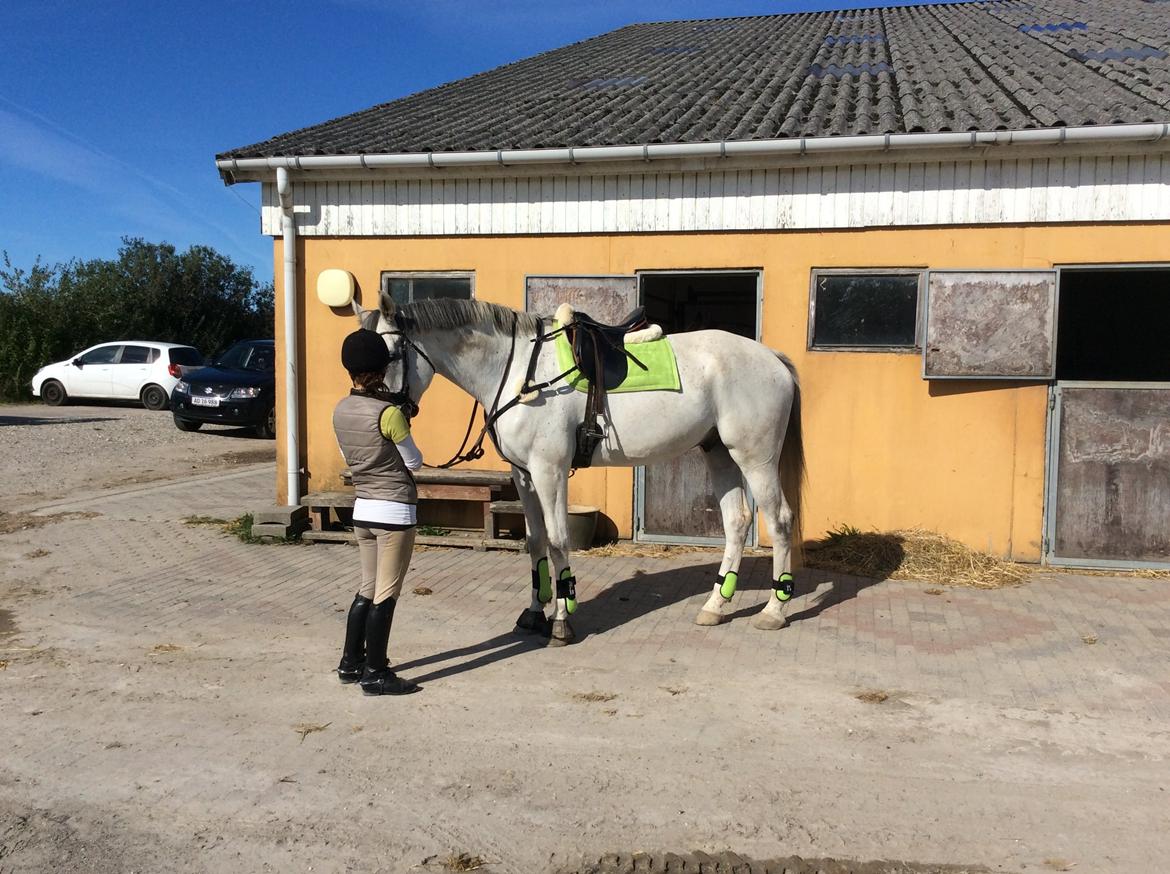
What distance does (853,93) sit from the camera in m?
8.23

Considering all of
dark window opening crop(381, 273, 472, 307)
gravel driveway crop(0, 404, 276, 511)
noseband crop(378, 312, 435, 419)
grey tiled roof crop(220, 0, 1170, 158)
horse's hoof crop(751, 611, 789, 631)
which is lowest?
horse's hoof crop(751, 611, 789, 631)

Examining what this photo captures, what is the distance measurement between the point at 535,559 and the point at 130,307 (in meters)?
31.3

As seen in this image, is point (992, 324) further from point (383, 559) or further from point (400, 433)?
point (383, 559)

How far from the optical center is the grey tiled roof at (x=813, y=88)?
7.05 meters

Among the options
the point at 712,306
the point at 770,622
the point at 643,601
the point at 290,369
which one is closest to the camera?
the point at 770,622

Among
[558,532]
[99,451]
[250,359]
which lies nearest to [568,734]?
[558,532]

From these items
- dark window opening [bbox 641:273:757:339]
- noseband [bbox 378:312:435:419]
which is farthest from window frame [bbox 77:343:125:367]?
noseband [bbox 378:312:435:419]

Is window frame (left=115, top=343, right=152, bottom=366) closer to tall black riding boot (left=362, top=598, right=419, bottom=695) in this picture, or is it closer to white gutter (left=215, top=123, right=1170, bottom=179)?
white gutter (left=215, top=123, right=1170, bottom=179)

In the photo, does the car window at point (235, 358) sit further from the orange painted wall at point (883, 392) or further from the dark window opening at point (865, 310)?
the dark window opening at point (865, 310)

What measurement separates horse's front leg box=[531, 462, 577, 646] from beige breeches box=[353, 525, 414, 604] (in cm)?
96

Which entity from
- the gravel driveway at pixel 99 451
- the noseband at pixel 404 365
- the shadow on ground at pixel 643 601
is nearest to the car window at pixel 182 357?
the gravel driveway at pixel 99 451

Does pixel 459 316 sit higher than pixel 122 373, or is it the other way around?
pixel 459 316

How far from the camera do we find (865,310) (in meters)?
7.14

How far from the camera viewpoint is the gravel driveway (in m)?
11.0
